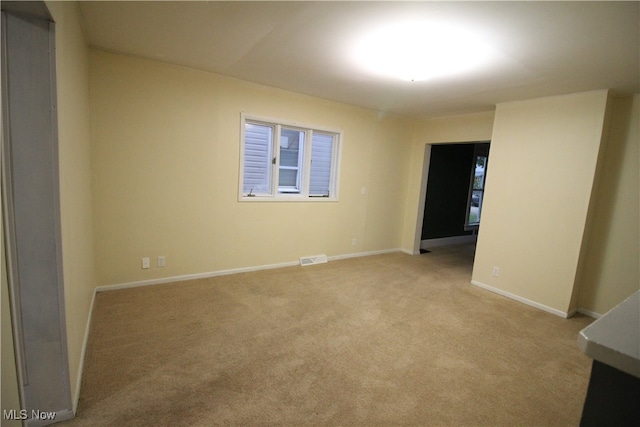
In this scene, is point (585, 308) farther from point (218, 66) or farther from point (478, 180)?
point (218, 66)

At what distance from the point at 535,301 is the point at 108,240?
4.83 m

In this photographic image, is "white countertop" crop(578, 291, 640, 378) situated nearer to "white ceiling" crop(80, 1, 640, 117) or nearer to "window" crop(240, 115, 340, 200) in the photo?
"white ceiling" crop(80, 1, 640, 117)

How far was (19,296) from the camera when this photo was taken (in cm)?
138

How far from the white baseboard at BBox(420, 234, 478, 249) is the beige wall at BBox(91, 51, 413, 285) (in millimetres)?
2522

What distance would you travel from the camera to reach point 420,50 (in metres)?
2.33

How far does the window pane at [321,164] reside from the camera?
442 centimetres

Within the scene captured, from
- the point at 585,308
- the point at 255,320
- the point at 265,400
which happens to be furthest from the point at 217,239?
the point at 585,308

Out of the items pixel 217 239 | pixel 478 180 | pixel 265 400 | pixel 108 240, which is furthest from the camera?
pixel 478 180

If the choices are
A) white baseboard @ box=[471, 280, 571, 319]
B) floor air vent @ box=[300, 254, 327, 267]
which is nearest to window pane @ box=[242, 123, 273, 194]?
floor air vent @ box=[300, 254, 327, 267]

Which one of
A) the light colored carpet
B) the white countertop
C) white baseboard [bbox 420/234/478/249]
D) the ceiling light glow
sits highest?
the ceiling light glow

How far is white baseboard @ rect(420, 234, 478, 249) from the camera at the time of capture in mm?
6168

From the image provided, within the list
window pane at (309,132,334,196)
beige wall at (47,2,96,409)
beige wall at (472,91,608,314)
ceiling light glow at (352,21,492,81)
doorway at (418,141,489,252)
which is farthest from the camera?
doorway at (418,141,489,252)

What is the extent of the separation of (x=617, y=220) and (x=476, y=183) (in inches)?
147

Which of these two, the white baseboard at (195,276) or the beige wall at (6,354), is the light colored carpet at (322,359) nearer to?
the white baseboard at (195,276)
